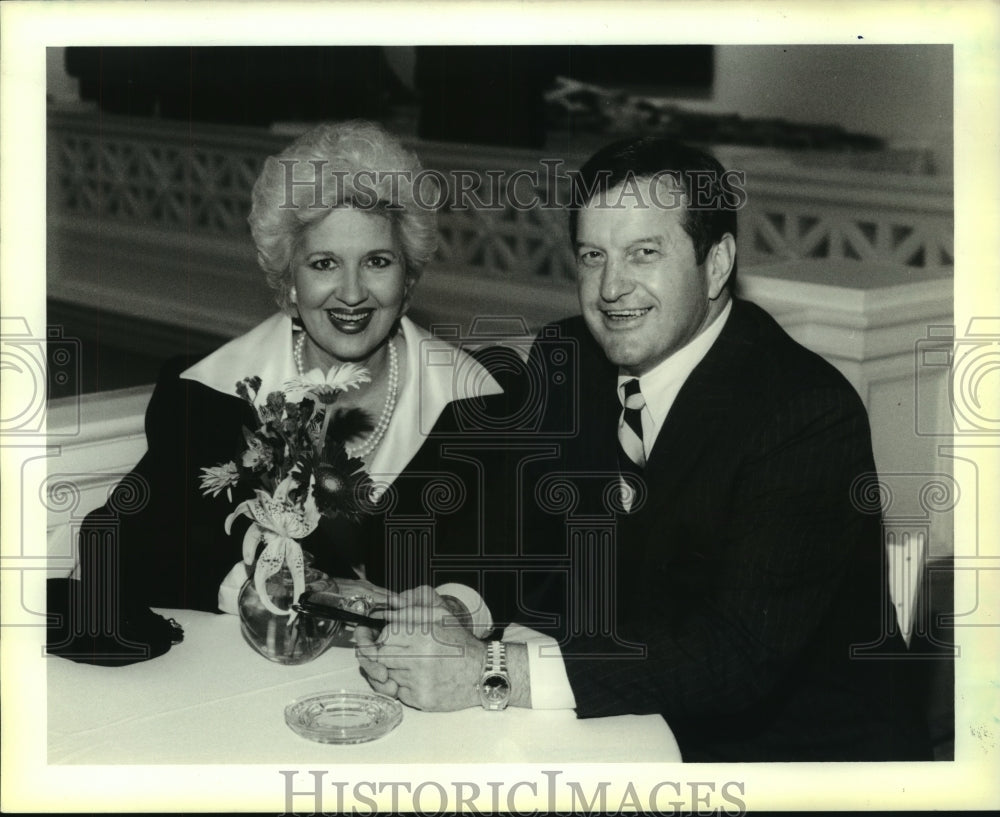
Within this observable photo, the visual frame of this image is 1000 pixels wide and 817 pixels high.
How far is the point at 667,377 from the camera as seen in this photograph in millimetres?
2791

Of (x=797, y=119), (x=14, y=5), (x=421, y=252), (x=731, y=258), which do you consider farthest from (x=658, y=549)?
(x=14, y=5)

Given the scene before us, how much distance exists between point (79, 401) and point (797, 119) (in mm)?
1757

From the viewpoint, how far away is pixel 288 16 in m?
2.82

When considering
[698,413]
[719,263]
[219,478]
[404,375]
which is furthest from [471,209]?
[219,478]

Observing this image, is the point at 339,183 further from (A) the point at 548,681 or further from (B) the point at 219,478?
(A) the point at 548,681

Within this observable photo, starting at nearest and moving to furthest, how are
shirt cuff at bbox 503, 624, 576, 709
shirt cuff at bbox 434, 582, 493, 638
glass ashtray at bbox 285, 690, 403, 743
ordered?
glass ashtray at bbox 285, 690, 403, 743, shirt cuff at bbox 503, 624, 576, 709, shirt cuff at bbox 434, 582, 493, 638

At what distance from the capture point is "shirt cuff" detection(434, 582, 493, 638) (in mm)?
2812

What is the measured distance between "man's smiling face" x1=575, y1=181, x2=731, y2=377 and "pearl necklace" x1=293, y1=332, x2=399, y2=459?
0.45 metres

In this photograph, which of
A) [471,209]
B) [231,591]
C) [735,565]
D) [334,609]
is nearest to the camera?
[334,609]

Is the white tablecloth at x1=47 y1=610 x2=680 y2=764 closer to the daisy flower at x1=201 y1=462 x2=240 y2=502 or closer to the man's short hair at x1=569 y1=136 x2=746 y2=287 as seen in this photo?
the daisy flower at x1=201 y1=462 x2=240 y2=502

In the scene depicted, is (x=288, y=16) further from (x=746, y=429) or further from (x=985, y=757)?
(x=985, y=757)

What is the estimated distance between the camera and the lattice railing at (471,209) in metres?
2.86

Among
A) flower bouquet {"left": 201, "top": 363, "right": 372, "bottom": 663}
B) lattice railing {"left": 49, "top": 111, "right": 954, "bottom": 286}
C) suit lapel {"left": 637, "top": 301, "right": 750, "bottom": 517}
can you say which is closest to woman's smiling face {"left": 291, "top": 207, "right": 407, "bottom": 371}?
lattice railing {"left": 49, "top": 111, "right": 954, "bottom": 286}

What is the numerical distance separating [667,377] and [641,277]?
9.1 inches
